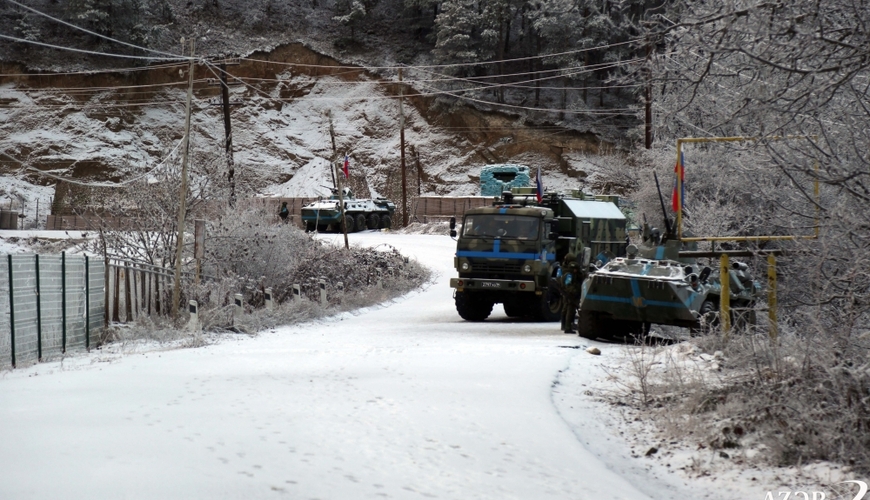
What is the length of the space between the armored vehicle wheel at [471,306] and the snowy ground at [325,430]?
255 inches

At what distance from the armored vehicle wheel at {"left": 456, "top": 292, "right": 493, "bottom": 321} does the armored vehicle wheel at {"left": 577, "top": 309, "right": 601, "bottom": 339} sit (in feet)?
13.6

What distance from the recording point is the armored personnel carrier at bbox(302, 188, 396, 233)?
41875mm

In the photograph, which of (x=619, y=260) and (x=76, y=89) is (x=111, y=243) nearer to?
(x=619, y=260)

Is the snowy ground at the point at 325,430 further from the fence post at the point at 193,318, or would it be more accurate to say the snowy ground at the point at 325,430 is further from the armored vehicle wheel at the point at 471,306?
the armored vehicle wheel at the point at 471,306

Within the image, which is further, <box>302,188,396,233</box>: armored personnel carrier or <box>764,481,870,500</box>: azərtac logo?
<box>302,188,396,233</box>: armored personnel carrier

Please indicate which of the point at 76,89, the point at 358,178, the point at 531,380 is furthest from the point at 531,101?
the point at 531,380

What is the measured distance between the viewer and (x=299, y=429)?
6.83 meters

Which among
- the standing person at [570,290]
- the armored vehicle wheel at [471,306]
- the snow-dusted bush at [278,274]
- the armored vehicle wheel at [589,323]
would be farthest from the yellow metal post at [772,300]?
the snow-dusted bush at [278,274]

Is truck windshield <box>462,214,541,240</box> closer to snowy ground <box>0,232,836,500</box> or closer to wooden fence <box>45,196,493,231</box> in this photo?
snowy ground <box>0,232,836,500</box>

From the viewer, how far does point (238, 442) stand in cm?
631

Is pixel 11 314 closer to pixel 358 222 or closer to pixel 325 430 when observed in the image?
pixel 325 430

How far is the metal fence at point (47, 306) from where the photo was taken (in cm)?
1165

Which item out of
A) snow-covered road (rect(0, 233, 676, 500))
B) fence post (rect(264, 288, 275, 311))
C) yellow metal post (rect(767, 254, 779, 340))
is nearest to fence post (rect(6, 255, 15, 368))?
snow-covered road (rect(0, 233, 676, 500))

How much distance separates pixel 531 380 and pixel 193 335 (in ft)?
22.1
